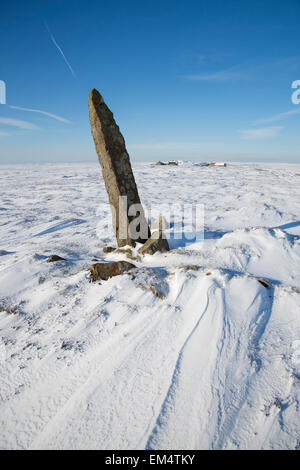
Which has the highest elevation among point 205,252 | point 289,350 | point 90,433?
point 205,252

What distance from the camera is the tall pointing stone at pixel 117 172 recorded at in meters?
4.24

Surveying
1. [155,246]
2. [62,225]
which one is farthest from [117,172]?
[62,225]

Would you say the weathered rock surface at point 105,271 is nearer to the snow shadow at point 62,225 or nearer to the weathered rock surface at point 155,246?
the weathered rock surface at point 155,246

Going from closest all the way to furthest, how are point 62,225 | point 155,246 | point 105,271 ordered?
point 105,271 → point 155,246 → point 62,225

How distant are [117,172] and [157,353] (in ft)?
10.4

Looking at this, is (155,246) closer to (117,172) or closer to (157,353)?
(117,172)

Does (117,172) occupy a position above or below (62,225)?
above

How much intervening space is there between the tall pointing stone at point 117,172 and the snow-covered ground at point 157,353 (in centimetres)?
92

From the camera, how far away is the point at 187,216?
7777mm

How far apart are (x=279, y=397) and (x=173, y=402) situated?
0.79 meters

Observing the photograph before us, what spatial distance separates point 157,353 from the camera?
2166 mm

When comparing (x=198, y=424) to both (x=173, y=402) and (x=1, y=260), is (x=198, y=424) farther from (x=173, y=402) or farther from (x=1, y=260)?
(x=1, y=260)

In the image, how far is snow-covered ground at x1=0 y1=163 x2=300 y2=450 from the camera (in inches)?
65.4
